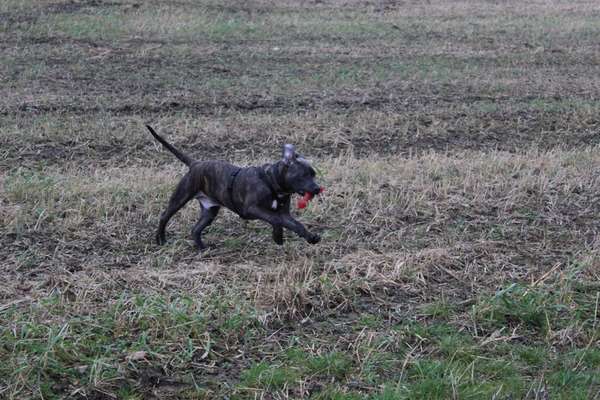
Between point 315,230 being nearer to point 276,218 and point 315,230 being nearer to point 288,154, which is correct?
point 276,218

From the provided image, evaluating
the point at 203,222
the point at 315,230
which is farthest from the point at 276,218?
the point at 315,230

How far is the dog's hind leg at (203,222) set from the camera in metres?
7.53

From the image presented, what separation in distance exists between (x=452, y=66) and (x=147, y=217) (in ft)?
34.5

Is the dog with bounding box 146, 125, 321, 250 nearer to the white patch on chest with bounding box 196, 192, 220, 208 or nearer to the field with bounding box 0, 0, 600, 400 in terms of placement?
the white patch on chest with bounding box 196, 192, 220, 208

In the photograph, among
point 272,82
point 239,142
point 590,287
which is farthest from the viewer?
point 272,82

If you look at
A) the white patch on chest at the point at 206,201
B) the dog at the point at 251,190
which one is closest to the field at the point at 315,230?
the dog at the point at 251,190

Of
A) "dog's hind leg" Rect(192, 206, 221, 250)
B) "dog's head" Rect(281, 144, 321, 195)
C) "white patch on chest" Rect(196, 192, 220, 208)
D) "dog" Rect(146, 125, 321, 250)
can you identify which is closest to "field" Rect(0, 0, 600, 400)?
"dog's hind leg" Rect(192, 206, 221, 250)

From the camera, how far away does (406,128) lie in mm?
12172

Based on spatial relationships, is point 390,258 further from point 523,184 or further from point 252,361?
point 523,184

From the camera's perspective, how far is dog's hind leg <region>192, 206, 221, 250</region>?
7.53 meters

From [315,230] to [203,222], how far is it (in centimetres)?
109

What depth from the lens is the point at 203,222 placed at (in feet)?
24.9

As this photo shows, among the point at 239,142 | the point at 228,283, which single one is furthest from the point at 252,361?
the point at 239,142

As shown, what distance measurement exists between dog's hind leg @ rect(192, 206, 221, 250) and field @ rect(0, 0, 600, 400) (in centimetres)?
13
